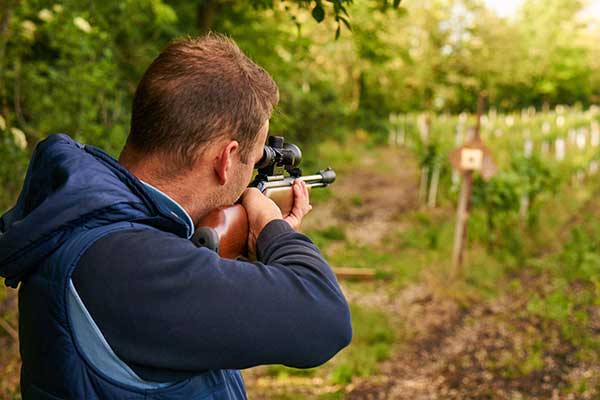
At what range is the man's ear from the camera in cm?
136

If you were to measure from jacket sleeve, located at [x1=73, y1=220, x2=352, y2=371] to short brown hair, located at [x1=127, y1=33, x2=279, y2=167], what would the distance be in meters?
0.26

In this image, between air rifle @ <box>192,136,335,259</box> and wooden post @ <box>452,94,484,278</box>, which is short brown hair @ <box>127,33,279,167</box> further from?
wooden post @ <box>452,94,484,278</box>

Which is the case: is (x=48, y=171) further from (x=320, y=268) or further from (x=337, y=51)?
(x=337, y=51)

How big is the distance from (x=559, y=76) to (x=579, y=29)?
4.03 metres

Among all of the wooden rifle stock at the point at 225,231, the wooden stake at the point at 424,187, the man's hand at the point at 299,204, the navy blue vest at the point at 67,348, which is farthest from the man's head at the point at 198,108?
the wooden stake at the point at 424,187

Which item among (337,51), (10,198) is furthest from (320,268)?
(337,51)

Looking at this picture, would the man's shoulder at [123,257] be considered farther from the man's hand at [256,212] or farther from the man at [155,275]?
the man's hand at [256,212]

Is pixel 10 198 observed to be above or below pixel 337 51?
below

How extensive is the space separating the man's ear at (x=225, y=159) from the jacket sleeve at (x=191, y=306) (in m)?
0.26

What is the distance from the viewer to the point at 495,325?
21.0 ft

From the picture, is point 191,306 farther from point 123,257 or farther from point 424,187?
point 424,187

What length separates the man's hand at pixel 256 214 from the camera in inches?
60.4

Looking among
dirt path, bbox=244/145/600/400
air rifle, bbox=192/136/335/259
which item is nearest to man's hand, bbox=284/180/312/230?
air rifle, bbox=192/136/335/259

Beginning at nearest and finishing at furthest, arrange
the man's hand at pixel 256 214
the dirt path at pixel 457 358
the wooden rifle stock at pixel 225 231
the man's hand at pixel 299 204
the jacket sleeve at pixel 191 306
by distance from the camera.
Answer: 1. the jacket sleeve at pixel 191 306
2. the wooden rifle stock at pixel 225 231
3. the man's hand at pixel 256 214
4. the man's hand at pixel 299 204
5. the dirt path at pixel 457 358
